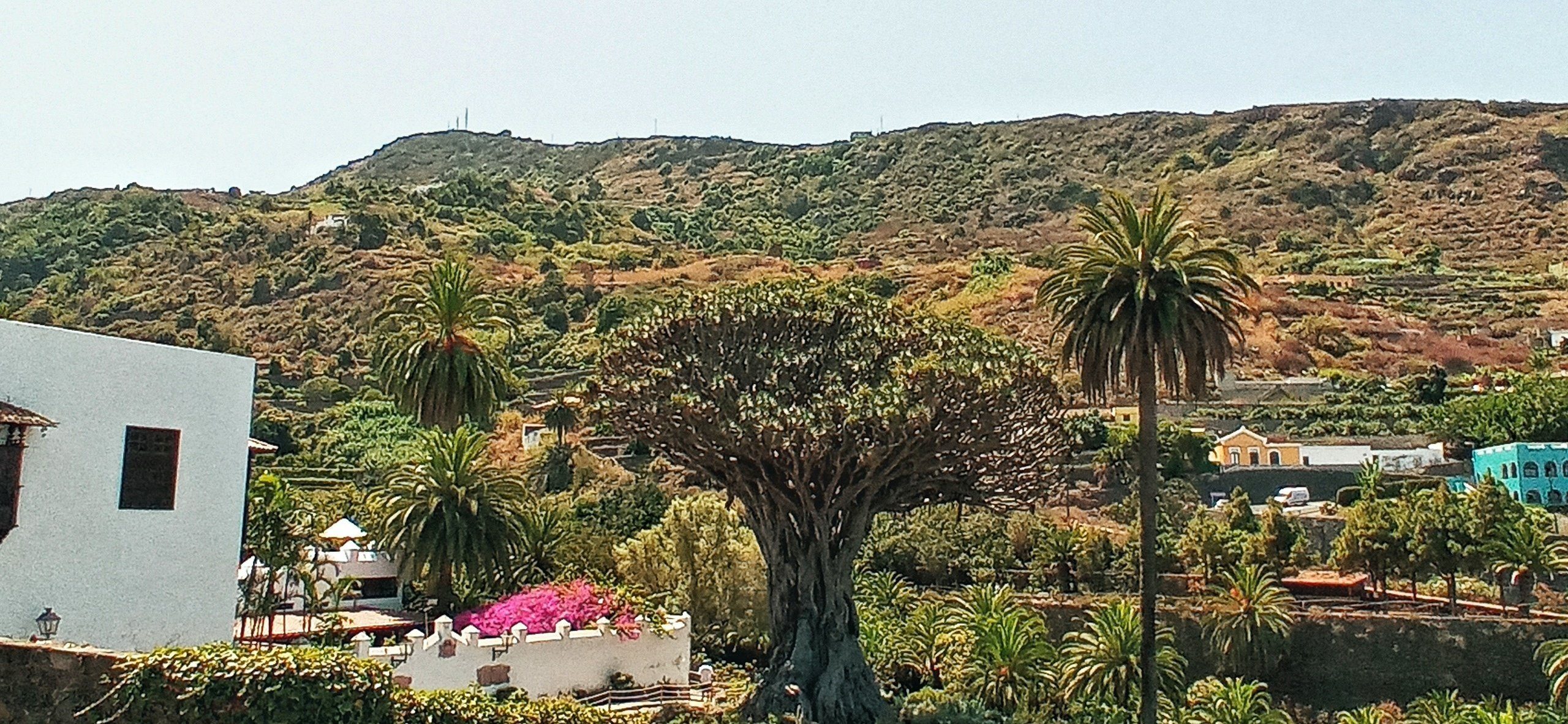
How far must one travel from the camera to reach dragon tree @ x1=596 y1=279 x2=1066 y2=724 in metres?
21.8

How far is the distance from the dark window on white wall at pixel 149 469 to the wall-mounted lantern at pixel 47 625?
6.52 feet

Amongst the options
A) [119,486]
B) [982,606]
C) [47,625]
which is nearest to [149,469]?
[119,486]

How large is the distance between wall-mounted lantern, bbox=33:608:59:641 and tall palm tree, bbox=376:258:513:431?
44.8 feet

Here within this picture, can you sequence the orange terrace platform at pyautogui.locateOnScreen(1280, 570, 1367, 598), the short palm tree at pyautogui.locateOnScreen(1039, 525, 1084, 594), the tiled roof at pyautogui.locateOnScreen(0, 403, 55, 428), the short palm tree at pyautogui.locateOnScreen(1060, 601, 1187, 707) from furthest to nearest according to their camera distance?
the short palm tree at pyautogui.locateOnScreen(1039, 525, 1084, 594), the orange terrace platform at pyautogui.locateOnScreen(1280, 570, 1367, 598), the short palm tree at pyautogui.locateOnScreen(1060, 601, 1187, 707), the tiled roof at pyautogui.locateOnScreen(0, 403, 55, 428)

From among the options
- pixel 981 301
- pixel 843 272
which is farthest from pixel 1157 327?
pixel 843 272

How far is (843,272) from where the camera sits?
4402 inches

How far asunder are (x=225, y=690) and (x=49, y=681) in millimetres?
2218

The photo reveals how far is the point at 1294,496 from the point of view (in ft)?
182

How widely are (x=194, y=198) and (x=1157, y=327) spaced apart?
435 ft

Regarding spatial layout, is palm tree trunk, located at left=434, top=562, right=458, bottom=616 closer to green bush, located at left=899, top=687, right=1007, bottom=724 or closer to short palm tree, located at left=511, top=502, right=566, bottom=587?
short palm tree, located at left=511, top=502, right=566, bottom=587

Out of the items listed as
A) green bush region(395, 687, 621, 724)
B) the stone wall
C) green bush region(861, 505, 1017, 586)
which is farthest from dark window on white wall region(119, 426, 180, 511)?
green bush region(861, 505, 1017, 586)

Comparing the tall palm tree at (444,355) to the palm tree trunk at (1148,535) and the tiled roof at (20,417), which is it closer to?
the tiled roof at (20,417)

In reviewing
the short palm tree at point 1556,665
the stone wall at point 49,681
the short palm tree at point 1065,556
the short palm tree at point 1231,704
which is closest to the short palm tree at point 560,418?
the short palm tree at point 1065,556

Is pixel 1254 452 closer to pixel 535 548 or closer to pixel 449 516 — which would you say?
pixel 535 548
